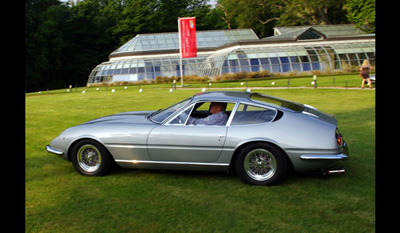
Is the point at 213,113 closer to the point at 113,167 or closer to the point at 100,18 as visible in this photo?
the point at 113,167

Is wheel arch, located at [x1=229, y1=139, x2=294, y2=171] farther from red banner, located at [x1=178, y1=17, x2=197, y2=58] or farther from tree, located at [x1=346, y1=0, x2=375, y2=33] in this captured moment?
tree, located at [x1=346, y1=0, x2=375, y2=33]

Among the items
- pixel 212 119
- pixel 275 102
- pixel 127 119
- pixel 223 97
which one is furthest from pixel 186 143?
pixel 275 102

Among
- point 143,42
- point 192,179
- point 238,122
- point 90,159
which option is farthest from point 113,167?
point 143,42

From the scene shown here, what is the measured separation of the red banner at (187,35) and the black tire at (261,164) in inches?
1163

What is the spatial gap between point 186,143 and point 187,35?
29597 mm

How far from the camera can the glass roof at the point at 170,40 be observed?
155 feet

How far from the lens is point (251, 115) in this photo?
538 cm

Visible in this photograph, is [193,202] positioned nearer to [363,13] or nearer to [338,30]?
[363,13]

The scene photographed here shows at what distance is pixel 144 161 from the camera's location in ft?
17.9

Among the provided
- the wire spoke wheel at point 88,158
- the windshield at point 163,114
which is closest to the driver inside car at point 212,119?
the windshield at point 163,114

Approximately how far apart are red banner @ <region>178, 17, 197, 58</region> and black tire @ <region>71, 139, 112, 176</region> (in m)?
28.9

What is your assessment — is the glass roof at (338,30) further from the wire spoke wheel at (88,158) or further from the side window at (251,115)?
the wire spoke wheel at (88,158)
